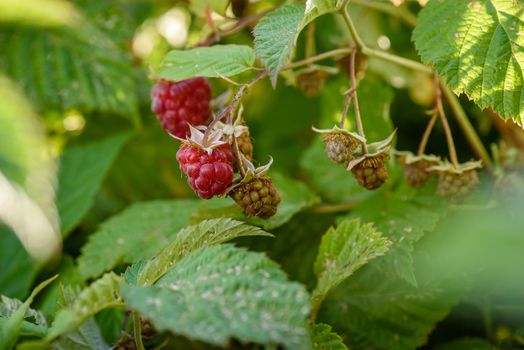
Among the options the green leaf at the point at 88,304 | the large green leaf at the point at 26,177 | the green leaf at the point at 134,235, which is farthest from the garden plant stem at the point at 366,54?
the large green leaf at the point at 26,177

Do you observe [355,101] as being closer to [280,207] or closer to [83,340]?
[280,207]

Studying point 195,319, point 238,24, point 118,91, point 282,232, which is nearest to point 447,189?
point 282,232

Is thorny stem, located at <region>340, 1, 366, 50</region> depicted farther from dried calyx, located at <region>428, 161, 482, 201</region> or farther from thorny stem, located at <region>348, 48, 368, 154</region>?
dried calyx, located at <region>428, 161, 482, 201</region>

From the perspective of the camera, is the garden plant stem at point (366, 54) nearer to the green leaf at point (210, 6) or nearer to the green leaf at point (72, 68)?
the green leaf at point (210, 6)

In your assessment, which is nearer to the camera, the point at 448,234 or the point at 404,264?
the point at 404,264

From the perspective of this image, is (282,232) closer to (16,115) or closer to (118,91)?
(118,91)

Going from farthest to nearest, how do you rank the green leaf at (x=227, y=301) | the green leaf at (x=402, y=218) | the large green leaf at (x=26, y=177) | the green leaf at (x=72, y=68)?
the green leaf at (x=72, y=68), the large green leaf at (x=26, y=177), the green leaf at (x=402, y=218), the green leaf at (x=227, y=301)
